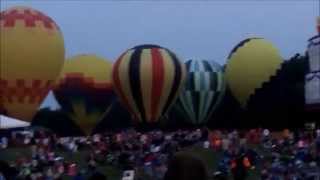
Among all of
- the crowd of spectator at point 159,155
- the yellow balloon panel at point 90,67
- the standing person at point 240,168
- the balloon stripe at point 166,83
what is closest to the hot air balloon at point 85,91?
the yellow balloon panel at point 90,67

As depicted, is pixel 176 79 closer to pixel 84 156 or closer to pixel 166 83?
pixel 166 83

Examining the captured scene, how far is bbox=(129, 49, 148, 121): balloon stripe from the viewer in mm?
37375

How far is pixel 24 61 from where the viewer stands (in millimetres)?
32875

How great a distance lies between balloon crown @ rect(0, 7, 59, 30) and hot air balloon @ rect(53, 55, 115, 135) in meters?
6.53

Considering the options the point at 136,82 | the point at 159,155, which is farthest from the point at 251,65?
the point at 159,155

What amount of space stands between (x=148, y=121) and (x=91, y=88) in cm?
414

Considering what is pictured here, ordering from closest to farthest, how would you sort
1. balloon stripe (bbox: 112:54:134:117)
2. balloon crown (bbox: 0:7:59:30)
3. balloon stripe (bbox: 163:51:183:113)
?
balloon crown (bbox: 0:7:59:30), balloon stripe (bbox: 163:51:183:113), balloon stripe (bbox: 112:54:134:117)

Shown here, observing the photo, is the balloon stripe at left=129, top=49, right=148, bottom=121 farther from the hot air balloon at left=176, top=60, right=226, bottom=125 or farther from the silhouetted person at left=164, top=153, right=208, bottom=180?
the silhouetted person at left=164, top=153, right=208, bottom=180

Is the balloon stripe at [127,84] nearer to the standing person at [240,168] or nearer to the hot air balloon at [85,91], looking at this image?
the hot air balloon at [85,91]

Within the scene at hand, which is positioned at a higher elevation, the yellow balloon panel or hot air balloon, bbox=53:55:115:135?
the yellow balloon panel

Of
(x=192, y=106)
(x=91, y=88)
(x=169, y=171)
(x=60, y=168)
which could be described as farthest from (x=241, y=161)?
(x=192, y=106)

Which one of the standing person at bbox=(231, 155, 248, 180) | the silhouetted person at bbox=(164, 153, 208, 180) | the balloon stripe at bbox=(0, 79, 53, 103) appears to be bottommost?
the standing person at bbox=(231, 155, 248, 180)

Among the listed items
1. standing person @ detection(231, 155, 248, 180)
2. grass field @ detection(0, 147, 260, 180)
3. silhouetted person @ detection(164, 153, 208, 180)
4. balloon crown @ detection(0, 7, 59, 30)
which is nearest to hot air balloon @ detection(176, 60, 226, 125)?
balloon crown @ detection(0, 7, 59, 30)

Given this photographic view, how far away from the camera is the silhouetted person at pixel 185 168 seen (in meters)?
5.09
